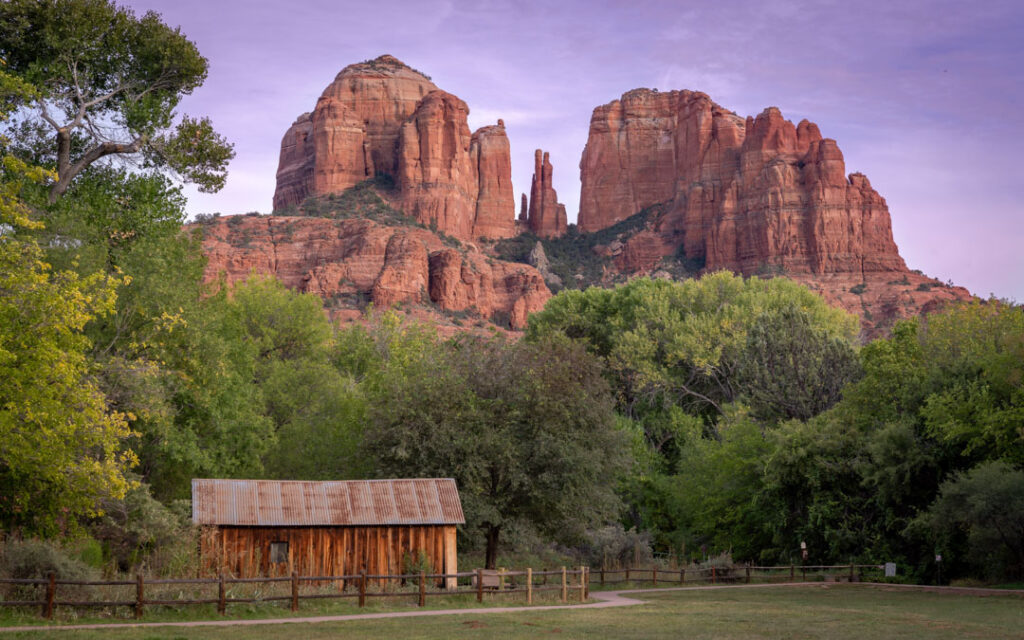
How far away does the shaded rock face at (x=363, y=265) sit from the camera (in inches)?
4860

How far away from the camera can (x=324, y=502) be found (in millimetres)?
27531

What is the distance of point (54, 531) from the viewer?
22.0m

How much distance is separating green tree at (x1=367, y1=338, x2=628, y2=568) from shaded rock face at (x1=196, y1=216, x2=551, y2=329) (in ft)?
274

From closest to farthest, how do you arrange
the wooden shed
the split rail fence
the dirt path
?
1. the dirt path
2. the split rail fence
3. the wooden shed

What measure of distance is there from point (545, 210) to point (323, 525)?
15787 centimetres

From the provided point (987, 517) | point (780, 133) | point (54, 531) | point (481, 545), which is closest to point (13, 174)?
point (54, 531)

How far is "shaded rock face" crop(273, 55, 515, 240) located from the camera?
15300cm

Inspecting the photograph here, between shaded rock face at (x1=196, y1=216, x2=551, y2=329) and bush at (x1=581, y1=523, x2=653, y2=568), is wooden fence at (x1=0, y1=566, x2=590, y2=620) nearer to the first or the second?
bush at (x1=581, y1=523, x2=653, y2=568)

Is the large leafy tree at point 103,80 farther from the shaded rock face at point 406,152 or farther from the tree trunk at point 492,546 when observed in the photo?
the shaded rock face at point 406,152

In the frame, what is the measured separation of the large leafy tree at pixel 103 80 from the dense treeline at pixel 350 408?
9cm

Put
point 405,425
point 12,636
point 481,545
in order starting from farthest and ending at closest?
point 481,545, point 405,425, point 12,636

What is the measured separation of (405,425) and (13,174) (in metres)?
15.3

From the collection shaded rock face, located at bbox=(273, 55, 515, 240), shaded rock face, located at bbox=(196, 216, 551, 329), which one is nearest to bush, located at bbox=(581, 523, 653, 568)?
shaded rock face, located at bbox=(196, 216, 551, 329)

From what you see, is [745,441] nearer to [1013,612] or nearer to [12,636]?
[1013,612]
